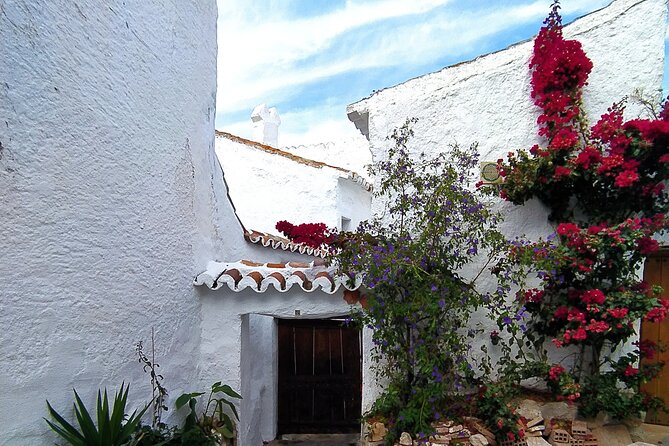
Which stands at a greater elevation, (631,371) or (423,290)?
(423,290)

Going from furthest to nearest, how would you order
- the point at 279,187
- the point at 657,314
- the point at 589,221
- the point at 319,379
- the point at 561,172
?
the point at 279,187 → the point at 319,379 → the point at 589,221 → the point at 561,172 → the point at 657,314

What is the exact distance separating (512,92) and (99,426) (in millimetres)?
4059

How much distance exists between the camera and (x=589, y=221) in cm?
364

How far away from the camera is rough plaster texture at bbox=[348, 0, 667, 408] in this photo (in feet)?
12.5

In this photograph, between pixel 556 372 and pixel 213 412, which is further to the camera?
pixel 213 412

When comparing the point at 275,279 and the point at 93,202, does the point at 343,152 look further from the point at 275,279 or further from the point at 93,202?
the point at 93,202

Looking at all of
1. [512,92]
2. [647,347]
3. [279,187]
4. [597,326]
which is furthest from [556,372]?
[279,187]

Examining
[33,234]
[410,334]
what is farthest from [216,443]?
[33,234]

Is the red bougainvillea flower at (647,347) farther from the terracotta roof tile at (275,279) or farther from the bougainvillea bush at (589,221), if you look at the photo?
the terracotta roof tile at (275,279)

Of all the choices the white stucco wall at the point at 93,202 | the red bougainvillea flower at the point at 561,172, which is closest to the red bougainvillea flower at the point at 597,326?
the red bougainvillea flower at the point at 561,172

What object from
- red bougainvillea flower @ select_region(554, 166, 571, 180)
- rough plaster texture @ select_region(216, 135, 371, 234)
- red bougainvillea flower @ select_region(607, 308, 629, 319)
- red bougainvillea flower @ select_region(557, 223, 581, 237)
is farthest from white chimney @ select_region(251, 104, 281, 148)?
red bougainvillea flower @ select_region(607, 308, 629, 319)

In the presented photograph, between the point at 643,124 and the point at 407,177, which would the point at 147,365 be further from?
the point at 643,124

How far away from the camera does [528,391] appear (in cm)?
376

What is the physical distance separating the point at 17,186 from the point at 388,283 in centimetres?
241
